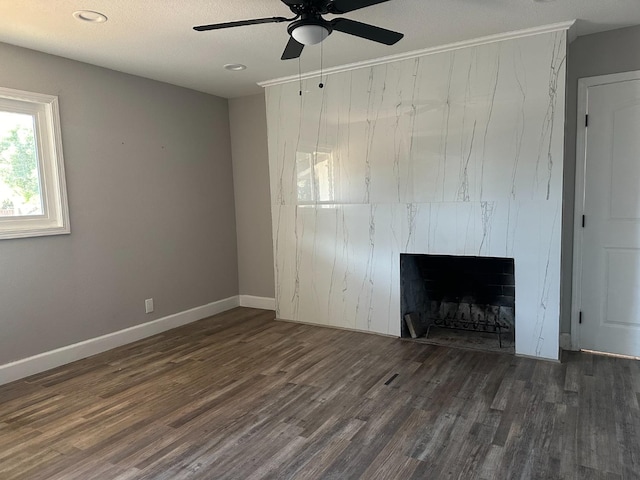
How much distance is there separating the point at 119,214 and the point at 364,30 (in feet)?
9.42

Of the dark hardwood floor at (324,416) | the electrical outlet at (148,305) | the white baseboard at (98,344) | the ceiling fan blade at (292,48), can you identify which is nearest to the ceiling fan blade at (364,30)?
the ceiling fan blade at (292,48)

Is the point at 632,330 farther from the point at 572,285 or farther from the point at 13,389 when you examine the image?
the point at 13,389

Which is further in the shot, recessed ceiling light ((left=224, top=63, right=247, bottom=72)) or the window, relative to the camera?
recessed ceiling light ((left=224, top=63, right=247, bottom=72))

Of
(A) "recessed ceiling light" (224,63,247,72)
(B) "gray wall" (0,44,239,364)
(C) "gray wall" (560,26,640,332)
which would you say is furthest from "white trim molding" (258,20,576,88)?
(B) "gray wall" (0,44,239,364)

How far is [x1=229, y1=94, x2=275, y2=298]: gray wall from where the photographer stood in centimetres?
503

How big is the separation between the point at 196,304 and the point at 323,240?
66.9 inches

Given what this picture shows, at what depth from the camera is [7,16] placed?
2.68m

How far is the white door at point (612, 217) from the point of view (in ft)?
10.6

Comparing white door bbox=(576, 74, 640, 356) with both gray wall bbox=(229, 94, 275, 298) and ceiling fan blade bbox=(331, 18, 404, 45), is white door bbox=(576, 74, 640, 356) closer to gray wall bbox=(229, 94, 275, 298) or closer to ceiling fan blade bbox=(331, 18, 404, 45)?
ceiling fan blade bbox=(331, 18, 404, 45)

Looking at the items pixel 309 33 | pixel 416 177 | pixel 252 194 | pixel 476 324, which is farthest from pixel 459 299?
pixel 309 33

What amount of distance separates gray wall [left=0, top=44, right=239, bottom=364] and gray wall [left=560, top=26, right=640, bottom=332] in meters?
3.66

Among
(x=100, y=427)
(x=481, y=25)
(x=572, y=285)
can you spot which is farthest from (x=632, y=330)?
(x=100, y=427)

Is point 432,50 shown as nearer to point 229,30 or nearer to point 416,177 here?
point 416,177

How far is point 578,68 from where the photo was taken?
11.1 ft
